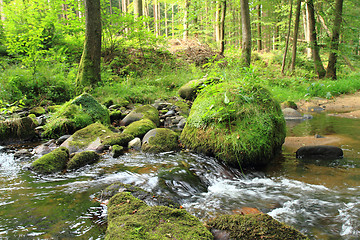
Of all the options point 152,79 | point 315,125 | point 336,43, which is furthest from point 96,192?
point 336,43

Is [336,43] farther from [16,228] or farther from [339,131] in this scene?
[16,228]

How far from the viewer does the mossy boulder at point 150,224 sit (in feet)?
6.15

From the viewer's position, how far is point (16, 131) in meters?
5.66

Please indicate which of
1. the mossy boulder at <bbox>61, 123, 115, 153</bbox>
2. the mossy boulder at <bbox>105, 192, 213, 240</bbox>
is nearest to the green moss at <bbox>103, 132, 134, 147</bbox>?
the mossy boulder at <bbox>61, 123, 115, 153</bbox>

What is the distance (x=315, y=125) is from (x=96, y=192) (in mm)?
7144

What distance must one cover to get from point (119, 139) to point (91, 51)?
194 inches

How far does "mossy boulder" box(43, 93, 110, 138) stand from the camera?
5816 millimetres

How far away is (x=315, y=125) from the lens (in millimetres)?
7559

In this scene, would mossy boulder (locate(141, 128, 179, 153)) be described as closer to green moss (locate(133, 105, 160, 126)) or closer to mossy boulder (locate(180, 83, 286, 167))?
mossy boulder (locate(180, 83, 286, 167))

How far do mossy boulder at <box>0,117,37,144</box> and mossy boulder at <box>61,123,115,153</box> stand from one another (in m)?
1.41

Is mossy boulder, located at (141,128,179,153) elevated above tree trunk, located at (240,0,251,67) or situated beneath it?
situated beneath

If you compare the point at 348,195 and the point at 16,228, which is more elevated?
the point at 16,228

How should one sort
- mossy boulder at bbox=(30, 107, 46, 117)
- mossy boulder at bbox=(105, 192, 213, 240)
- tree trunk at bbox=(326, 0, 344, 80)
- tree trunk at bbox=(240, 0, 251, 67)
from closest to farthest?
mossy boulder at bbox=(105, 192, 213, 240), mossy boulder at bbox=(30, 107, 46, 117), tree trunk at bbox=(240, 0, 251, 67), tree trunk at bbox=(326, 0, 344, 80)

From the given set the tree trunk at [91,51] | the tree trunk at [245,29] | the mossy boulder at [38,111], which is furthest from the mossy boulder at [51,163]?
the tree trunk at [245,29]
